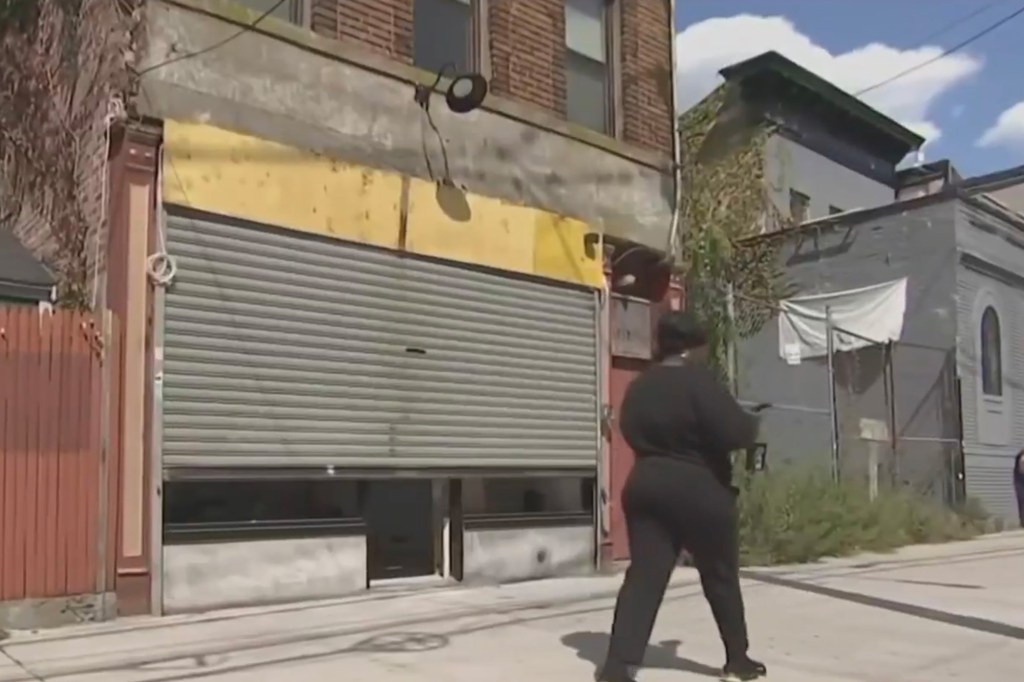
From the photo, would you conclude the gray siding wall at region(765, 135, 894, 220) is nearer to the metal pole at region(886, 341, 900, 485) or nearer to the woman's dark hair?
the metal pole at region(886, 341, 900, 485)

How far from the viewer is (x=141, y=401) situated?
26.0ft

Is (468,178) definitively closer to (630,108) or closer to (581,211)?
(581,211)

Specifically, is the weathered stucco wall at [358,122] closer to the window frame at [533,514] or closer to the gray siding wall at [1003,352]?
the window frame at [533,514]

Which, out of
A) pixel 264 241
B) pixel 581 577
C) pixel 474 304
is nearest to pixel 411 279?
pixel 474 304

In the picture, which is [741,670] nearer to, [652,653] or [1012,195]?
[652,653]

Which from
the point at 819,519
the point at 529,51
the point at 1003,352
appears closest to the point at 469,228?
the point at 529,51

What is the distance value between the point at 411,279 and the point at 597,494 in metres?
2.96

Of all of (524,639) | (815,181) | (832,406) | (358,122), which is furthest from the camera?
(815,181)

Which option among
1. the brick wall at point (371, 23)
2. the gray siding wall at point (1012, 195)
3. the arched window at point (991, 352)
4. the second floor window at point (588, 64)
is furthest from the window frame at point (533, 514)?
the gray siding wall at point (1012, 195)

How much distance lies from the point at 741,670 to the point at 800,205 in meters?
19.0

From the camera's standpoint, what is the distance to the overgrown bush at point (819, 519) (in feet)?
40.4

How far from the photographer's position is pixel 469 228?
403 inches

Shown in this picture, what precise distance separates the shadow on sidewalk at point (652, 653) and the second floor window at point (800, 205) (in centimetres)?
1692

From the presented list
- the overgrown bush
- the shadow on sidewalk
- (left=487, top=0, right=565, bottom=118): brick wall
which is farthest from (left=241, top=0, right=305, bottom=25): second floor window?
the overgrown bush
